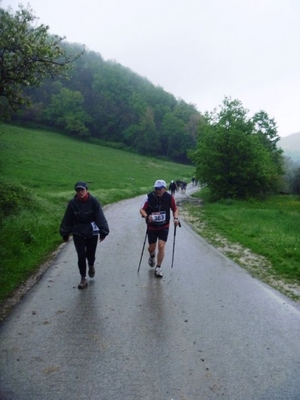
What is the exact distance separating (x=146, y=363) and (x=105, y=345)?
76cm

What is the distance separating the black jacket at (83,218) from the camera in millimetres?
7078

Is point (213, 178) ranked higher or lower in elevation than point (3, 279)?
higher

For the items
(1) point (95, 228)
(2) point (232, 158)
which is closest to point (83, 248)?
(1) point (95, 228)

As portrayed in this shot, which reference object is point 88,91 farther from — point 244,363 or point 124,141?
point 244,363

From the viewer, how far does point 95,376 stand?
156 inches

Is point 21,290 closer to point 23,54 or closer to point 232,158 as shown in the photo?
point 23,54

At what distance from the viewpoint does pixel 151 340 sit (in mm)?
4879

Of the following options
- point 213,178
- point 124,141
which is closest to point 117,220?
point 213,178

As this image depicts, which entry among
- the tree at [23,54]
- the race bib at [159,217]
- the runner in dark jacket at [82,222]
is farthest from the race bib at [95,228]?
the tree at [23,54]

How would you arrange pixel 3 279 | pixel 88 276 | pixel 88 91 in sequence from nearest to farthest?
pixel 3 279
pixel 88 276
pixel 88 91

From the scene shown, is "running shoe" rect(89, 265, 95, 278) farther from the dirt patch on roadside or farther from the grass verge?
the grass verge

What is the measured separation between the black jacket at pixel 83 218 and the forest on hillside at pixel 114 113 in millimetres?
85873

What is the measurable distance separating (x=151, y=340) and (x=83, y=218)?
323 centimetres

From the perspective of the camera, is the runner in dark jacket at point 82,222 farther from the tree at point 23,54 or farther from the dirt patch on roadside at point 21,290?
the tree at point 23,54
